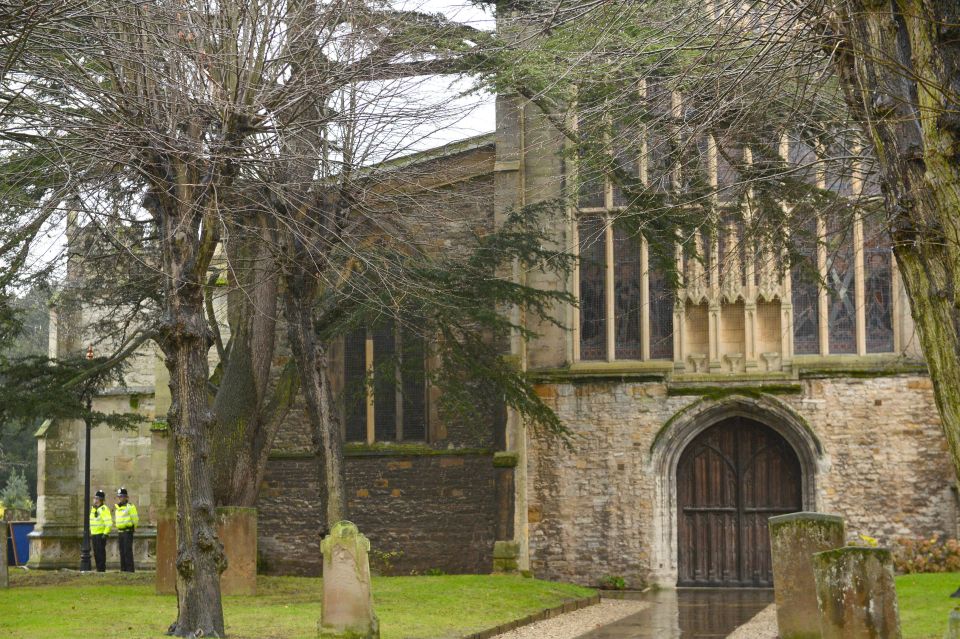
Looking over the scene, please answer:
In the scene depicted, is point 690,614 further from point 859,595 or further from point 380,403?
point 380,403

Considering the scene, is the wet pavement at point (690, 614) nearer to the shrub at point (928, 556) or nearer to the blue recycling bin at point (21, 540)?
the shrub at point (928, 556)

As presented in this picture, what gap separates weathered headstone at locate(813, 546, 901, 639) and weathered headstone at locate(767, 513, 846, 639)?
59.7 inches

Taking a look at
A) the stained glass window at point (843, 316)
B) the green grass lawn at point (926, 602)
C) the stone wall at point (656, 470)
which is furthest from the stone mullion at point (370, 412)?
the green grass lawn at point (926, 602)

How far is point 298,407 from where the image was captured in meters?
22.3

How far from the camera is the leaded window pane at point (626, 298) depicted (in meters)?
20.9

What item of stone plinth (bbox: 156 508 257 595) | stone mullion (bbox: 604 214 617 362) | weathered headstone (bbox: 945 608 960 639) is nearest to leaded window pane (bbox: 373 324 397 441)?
stone mullion (bbox: 604 214 617 362)

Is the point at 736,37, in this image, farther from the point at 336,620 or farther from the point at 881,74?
the point at 336,620

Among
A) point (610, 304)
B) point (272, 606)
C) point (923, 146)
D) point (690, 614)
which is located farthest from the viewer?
point (610, 304)

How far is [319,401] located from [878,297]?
976 centimetres

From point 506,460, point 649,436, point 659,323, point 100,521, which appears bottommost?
point 100,521

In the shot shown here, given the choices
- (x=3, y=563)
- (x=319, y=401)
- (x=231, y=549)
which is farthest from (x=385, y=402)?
(x=319, y=401)

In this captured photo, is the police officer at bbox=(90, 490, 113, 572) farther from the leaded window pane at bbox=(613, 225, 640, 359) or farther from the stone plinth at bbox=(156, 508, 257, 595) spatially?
the leaded window pane at bbox=(613, 225, 640, 359)

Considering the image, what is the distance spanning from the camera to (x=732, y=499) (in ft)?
67.8

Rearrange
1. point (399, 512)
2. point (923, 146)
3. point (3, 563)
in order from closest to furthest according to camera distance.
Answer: point (923, 146) → point (3, 563) → point (399, 512)
